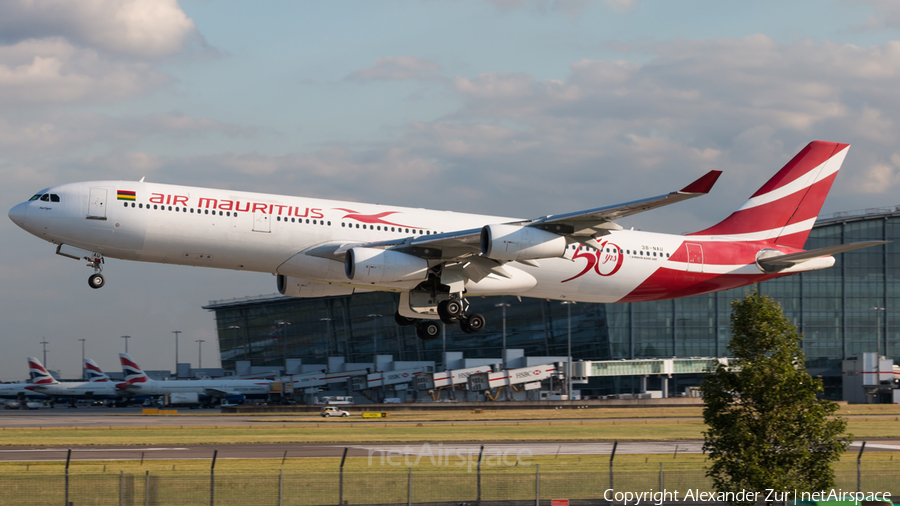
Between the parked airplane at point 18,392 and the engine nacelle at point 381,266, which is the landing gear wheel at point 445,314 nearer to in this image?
the engine nacelle at point 381,266

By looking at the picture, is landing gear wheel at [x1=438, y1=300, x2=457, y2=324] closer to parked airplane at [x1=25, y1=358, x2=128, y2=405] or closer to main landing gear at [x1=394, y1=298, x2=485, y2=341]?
main landing gear at [x1=394, y1=298, x2=485, y2=341]

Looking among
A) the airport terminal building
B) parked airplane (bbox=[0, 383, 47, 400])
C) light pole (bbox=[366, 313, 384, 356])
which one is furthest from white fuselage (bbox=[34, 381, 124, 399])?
the airport terminal building

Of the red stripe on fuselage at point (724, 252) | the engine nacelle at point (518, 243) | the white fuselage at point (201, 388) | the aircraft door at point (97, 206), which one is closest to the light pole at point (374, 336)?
the white fuselage at point (201, 388)

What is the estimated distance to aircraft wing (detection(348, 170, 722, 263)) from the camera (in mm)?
33062

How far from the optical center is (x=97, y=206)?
33.5 meters

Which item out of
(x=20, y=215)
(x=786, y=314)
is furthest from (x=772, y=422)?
(x=786, y=314)

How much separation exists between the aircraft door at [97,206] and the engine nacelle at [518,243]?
15047mm

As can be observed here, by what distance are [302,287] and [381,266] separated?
546 centimetres

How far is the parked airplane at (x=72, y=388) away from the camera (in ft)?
371

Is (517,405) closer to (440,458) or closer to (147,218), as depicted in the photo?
(440,458)

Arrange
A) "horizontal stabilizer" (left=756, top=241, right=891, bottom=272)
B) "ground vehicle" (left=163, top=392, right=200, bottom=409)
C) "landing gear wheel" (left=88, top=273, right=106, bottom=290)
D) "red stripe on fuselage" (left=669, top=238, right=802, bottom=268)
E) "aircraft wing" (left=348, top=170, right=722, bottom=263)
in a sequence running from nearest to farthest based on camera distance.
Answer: "aircraft wing" (left=348, top=170, right=722, bottom=263) → "landing gear wheel" (left=88, top=273, right=106, bottom=290) → "horizontal stabilizer" (left=756, top=241, right=891, bottom=272) → "red stripe on fuselage" (left=669, top=238, right=802, bottom=268) → "ground vehicle" (left=163, top=392, right=200, bottom=409)

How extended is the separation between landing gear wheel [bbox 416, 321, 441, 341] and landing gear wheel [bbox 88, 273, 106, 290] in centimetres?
1447

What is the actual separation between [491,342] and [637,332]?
22648 millimetres


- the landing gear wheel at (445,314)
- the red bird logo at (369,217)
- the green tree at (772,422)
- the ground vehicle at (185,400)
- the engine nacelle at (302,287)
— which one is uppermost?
the red bird logo at (369,217)
